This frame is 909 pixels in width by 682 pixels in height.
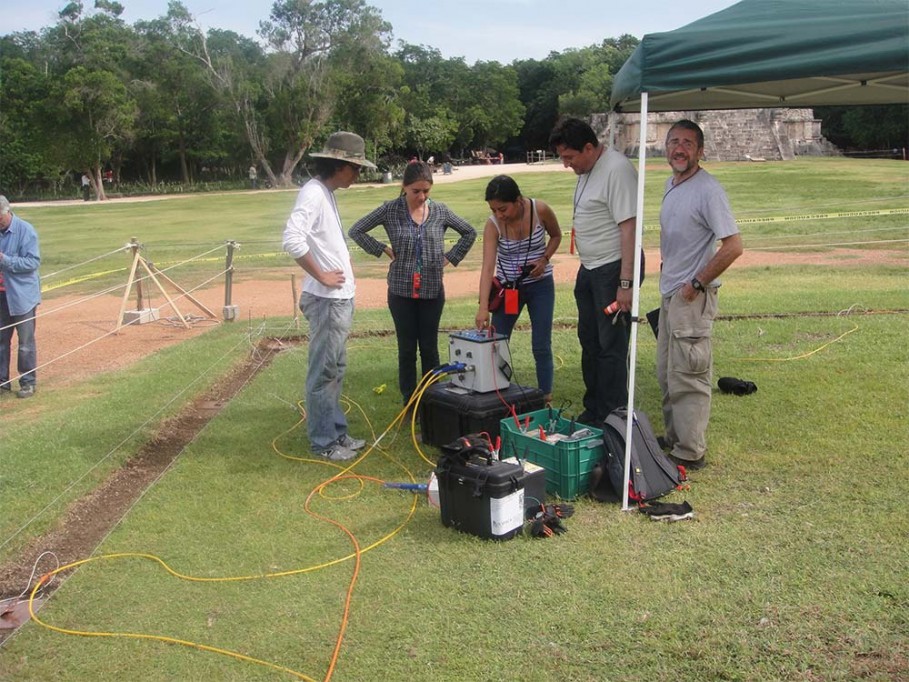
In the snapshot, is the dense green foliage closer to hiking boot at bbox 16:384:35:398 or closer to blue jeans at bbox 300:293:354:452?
hiking boot at bbox 16:384:35:398

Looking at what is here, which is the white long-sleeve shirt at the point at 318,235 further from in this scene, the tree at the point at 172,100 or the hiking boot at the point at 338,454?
the tree at the point at 172,100

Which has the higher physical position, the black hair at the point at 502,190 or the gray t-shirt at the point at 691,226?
the black hair at the point at 502,190

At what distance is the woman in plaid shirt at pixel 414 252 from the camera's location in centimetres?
565

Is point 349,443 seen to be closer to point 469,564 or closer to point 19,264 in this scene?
point 469,564

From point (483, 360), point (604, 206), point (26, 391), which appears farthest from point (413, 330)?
point (26, 391)

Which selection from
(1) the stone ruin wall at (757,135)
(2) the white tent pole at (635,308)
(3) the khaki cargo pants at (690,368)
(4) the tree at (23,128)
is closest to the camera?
(2) the white tent pole at (635,308)

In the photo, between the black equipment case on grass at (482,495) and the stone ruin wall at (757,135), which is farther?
the stone ruin wall at (757,135)

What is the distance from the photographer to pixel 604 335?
5.05 m

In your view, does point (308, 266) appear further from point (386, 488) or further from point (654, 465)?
point (654, 465)

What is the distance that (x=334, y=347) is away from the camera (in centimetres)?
510

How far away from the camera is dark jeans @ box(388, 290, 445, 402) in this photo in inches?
229

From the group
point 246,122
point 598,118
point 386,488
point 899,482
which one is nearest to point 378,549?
point 386,488

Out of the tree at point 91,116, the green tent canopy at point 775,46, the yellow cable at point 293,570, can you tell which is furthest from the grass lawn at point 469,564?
the tree at point 91,116

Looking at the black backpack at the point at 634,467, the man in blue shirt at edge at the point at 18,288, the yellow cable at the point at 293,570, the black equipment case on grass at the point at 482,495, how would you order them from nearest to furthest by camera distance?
the yellow cable at the point at 293,570 → the black equipment case on grass at the point at 482,495 → the black backpack at the point at 634,467 → the man in blue shirt at edge at the point at 18,288
